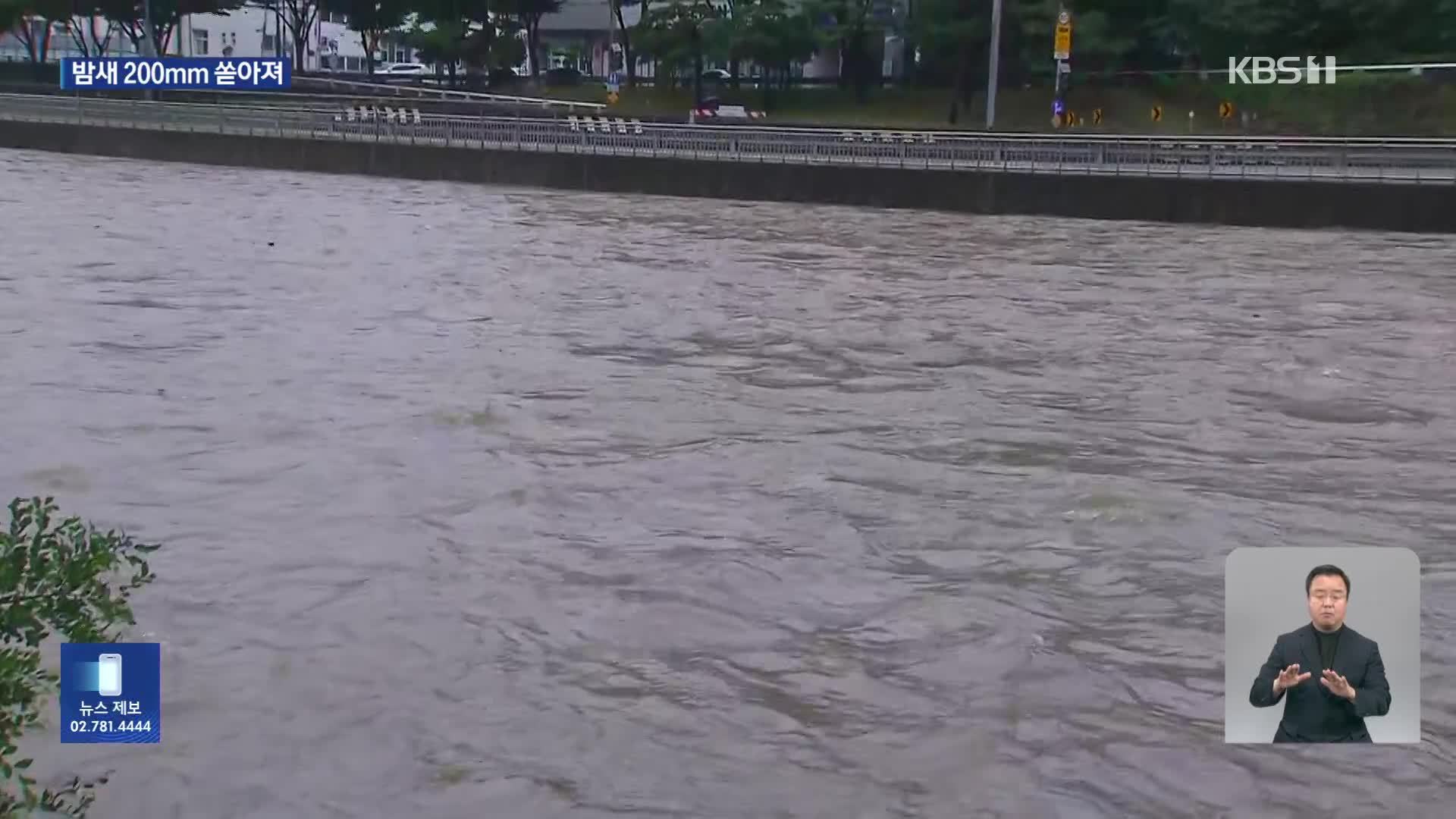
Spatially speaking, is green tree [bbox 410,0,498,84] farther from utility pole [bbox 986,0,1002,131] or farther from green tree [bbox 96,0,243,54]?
utility pole [bbox 986,0,1002,131]

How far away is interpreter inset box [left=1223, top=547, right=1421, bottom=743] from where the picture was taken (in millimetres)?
3945

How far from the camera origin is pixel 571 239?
2555 cm

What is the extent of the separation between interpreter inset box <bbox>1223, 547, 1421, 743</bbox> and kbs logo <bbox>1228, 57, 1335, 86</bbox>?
42.8 m

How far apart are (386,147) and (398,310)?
22180 mm

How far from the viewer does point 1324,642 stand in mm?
3936

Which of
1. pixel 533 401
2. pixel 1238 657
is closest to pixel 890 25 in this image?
pixel 533 401

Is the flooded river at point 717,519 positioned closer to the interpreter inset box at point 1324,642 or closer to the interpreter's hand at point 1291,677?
the interpreter inset box at point 1324,642

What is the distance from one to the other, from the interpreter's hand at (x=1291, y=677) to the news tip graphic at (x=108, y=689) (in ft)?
8.93

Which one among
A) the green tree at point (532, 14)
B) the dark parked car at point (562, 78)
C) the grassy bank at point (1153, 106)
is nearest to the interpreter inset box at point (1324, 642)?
the grassy bank at point (1153, 106)

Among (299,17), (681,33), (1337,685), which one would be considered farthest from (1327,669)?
(299,17)

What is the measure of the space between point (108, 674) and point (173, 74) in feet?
185

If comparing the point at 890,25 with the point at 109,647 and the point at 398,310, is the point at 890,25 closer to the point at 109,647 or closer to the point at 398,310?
the point at 398,310

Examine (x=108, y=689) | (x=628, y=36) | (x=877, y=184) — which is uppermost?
(x=628, y=36)

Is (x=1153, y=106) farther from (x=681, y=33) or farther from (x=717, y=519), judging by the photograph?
(x=717, y=519)
